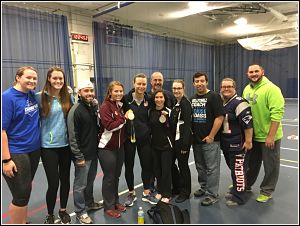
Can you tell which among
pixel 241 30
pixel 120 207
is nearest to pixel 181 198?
pixel 120 207

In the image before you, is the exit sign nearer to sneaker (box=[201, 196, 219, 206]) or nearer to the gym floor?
the gym floor

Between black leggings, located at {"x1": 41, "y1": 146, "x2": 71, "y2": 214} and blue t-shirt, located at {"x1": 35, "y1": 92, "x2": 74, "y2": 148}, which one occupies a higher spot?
blue t-shirt, located at {"x1": 35, "y1": 92, "x2": 74, "y2": 148}

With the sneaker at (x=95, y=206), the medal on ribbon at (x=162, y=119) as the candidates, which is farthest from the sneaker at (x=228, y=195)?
the sneaker at (x=95, y=206)

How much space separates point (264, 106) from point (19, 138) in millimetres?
2298

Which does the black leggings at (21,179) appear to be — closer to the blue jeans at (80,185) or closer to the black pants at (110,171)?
the blue jeans at (80,185)

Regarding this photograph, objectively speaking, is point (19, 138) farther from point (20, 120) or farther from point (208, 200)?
point (208, 200)

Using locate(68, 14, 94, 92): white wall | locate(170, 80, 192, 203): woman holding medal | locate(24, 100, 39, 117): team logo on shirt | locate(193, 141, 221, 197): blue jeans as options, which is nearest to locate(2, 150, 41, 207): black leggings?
locate(24, 100, 39, 117): team logo on shirt

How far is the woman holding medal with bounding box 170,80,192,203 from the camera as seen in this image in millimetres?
2604

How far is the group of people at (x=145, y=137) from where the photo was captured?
7.00ft

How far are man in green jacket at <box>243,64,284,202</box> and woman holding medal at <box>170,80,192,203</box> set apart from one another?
0.70m

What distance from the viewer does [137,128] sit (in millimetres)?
2627

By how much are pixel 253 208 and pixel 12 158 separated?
2.31m

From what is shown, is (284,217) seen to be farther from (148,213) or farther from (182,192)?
(148,213)

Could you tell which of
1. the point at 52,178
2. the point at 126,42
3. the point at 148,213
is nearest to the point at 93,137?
the point at 52,178
